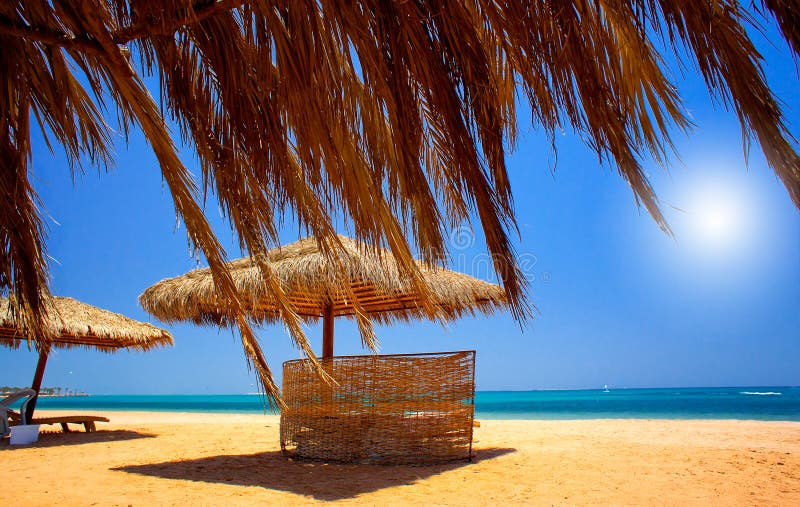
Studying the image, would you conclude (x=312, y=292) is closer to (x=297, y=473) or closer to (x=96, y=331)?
(x=297, y=473)

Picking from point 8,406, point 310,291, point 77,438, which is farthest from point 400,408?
point 8,406

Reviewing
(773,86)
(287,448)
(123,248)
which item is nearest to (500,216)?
(773,86)

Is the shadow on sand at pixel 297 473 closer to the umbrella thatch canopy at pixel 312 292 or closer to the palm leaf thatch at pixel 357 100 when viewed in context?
the umbrella thatch canopy at pixel 312 292

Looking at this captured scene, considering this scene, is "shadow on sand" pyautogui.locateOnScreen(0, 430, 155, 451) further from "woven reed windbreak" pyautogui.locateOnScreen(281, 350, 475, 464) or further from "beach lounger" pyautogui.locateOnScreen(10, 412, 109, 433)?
"woven reed windbreak" pyautogui.locateOnScreen(281, 350, 475, 464)

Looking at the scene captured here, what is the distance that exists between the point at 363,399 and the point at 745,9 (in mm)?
3925

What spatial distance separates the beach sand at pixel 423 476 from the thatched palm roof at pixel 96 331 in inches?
64.7

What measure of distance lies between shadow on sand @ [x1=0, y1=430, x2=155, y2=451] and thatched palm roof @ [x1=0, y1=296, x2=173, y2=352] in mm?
1207

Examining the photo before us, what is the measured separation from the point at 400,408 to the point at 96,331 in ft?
16.1

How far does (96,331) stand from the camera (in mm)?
7090

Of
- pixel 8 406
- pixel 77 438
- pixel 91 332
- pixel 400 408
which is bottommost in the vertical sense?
pixel 77 438

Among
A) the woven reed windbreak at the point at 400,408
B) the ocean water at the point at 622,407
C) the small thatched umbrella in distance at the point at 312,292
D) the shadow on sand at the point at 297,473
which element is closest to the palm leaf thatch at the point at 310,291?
the small thatched umbrella in distance at the point at 312,292

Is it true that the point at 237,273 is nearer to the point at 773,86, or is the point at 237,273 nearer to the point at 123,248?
the point at 773,86

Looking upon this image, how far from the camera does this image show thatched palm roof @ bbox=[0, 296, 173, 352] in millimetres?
6977

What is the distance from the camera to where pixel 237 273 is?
217 inches
